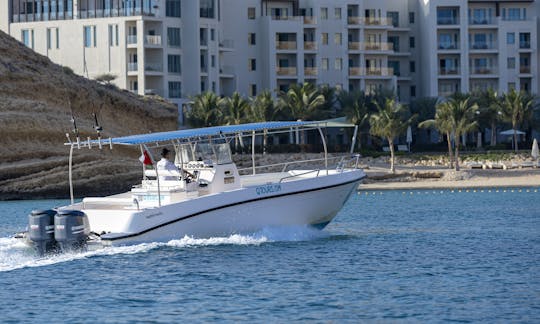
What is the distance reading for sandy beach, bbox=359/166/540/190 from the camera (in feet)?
231

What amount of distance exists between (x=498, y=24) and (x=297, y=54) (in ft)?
55.3

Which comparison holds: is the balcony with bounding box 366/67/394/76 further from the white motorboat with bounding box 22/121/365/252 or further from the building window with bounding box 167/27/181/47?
the white motorboat with bounding box 22/121/365/252

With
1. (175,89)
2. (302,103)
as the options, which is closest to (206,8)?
(175,89)

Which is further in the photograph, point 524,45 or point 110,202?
point 524,45

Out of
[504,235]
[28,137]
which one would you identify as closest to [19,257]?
[504,235]

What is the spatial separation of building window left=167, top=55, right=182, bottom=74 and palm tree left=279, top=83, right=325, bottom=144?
30.1 feet

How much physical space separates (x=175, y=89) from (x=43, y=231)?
203 feet

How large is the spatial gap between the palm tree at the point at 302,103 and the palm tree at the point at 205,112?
4.72m

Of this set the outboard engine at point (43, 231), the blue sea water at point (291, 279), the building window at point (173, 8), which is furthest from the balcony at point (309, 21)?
the outboard engine at point (43, 231)

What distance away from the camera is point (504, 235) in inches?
1432

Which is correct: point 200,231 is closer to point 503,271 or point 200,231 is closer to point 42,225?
point 42,225

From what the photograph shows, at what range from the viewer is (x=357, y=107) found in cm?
8631

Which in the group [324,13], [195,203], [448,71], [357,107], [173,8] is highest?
[324,13]

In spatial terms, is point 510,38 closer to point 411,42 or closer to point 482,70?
point 482,70
